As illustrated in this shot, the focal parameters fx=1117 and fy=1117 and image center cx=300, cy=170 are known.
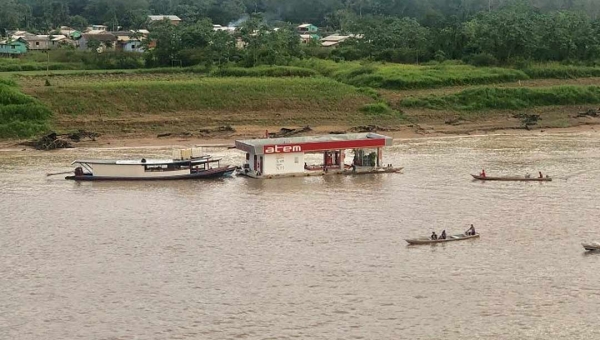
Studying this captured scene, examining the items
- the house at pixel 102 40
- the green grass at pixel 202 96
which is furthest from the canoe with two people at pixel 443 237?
the house at pixel 102 40

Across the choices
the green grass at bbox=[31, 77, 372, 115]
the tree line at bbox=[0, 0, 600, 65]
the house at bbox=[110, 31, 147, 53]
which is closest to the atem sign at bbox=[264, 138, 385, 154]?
the green grass at bbox=[31, 77, 372, 115]

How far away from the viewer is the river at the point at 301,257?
30.6 meters

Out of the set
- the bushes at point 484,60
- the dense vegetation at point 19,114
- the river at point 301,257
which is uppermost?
the bushes at point 484,60

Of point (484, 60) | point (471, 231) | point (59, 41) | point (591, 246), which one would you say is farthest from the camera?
point (59, 41)

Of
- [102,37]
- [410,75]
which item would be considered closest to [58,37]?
[102,37]

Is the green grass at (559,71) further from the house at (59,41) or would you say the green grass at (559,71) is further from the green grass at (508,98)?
the house at (59,41)

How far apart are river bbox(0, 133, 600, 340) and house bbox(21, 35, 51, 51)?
5304cm

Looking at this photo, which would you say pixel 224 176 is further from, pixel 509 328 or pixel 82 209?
pixel 509 328

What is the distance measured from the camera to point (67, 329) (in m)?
30.1

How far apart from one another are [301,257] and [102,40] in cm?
7338

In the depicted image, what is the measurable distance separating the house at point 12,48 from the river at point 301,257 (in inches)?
1731

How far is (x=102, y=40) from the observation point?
106188 mm

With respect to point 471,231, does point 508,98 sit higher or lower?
higher

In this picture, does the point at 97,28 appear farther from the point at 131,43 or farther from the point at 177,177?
the point at 177,177
